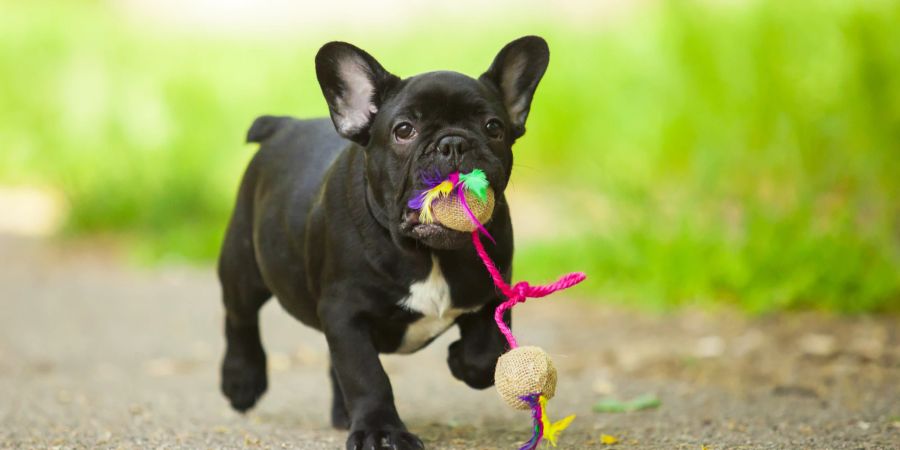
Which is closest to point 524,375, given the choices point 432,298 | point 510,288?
point 510,288

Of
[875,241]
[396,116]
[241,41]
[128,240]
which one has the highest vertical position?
[241,41]

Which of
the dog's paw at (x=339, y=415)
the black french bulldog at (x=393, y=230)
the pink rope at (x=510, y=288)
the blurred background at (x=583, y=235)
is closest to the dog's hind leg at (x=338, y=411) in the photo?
the dog's paw at (x=339, y=415)

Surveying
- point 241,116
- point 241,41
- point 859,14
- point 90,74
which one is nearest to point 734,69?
point 859,14

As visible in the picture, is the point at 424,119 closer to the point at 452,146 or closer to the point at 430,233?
the point at 452,146

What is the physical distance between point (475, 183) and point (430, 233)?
21 centimetres

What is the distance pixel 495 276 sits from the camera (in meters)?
3.53

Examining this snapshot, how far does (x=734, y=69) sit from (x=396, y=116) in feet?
18.7

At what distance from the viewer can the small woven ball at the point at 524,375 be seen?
338 cm

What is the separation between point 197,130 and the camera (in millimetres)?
11773

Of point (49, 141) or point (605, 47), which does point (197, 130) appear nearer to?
point (49, 141)

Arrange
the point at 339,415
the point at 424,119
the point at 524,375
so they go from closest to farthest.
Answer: the point at 524,375 < the point at 424,119 < the point at 339,415

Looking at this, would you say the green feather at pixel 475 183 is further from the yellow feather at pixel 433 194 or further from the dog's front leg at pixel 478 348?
the dog's front leg at pixel 478 348

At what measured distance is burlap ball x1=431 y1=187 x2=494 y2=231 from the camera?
10.8ft

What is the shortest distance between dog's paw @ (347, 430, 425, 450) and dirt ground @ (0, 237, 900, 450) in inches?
14.1
